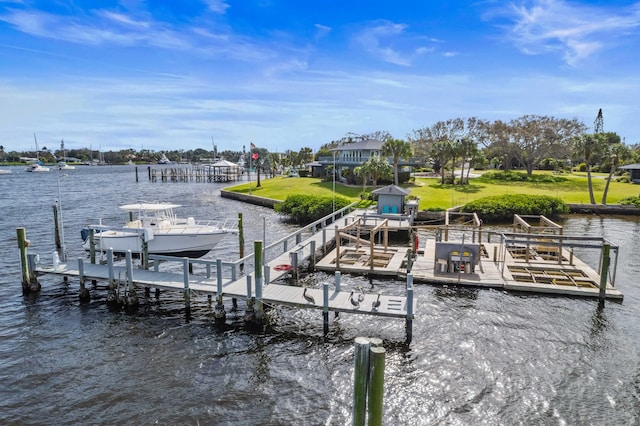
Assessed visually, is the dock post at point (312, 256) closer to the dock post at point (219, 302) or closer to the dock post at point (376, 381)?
the dock post at point (219, 302)

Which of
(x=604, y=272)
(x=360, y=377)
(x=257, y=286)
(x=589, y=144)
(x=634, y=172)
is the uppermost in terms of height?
(x=589, y=144)

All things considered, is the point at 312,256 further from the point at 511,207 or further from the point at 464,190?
the point at 464,190

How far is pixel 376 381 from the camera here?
27.3ft

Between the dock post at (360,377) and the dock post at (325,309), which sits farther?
the dock post at (325,309)

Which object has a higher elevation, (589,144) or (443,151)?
(589,144)

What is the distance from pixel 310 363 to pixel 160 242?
15.4 meters

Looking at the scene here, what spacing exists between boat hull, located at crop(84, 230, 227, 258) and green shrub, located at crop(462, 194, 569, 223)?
28.7 metres

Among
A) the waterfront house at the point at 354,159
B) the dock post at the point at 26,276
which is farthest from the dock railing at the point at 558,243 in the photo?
the waterfront house at the point at 354,159

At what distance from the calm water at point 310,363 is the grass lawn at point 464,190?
28.6 metres

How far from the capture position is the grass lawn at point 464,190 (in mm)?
51975

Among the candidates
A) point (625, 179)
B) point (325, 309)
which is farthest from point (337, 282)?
point (625, 179)

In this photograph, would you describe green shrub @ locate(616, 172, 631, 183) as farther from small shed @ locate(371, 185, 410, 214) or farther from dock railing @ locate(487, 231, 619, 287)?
dock railing @ locate(487, 231, 619, 287)

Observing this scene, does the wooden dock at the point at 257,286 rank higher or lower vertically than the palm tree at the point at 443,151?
lower

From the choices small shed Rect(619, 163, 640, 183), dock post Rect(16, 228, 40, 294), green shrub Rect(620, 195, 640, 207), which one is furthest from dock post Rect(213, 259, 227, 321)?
small shed Rect(619, 163, 640, 183)
